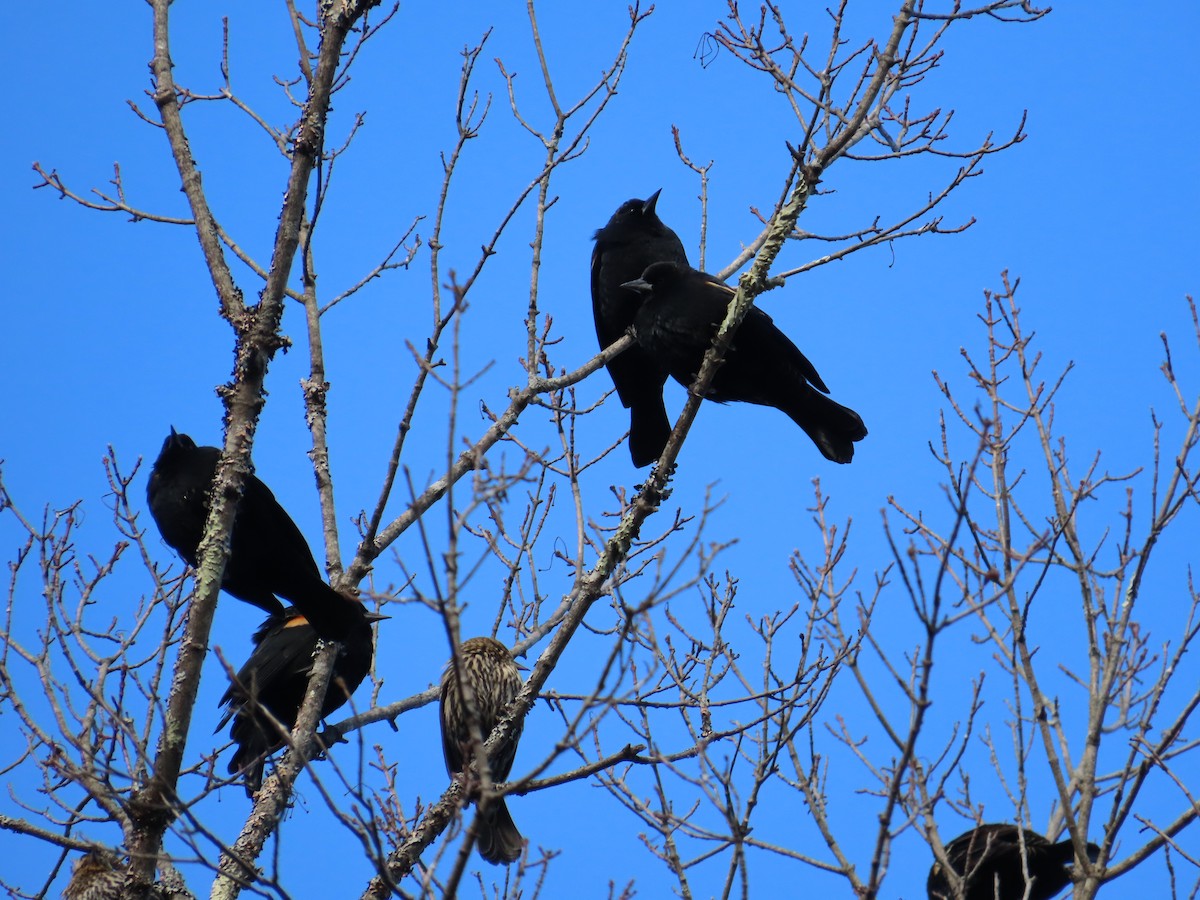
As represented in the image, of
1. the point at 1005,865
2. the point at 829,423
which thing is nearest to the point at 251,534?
the point at 829,423

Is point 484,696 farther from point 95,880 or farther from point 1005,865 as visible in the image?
point 1005,865

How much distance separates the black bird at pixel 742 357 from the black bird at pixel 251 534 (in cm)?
197

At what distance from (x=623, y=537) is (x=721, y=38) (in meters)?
2.32

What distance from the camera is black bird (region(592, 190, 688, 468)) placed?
7.39 metres

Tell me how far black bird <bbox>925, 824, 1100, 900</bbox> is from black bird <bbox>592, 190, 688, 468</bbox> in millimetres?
3277

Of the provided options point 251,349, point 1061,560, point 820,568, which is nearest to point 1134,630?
point 1061,560

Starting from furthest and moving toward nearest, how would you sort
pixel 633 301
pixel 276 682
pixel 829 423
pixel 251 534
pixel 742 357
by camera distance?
pixel 633 301 < pixel 276 682 < pixel 829 423 < pixel 742 357 < pixel 251 534

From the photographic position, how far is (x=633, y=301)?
7.57 metres

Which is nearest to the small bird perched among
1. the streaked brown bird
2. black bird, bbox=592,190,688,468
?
the streaked brown bird

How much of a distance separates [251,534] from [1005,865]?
337 cm

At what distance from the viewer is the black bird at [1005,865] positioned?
167 inches

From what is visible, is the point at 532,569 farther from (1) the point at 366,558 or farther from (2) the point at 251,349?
(2) the point at 251,349

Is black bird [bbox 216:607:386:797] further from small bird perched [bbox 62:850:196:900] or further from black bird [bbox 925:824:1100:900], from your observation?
black bird [bbox 925:824:1100:900]

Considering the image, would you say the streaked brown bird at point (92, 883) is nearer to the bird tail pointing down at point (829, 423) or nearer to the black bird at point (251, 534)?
the black bird at point (251, 534)
